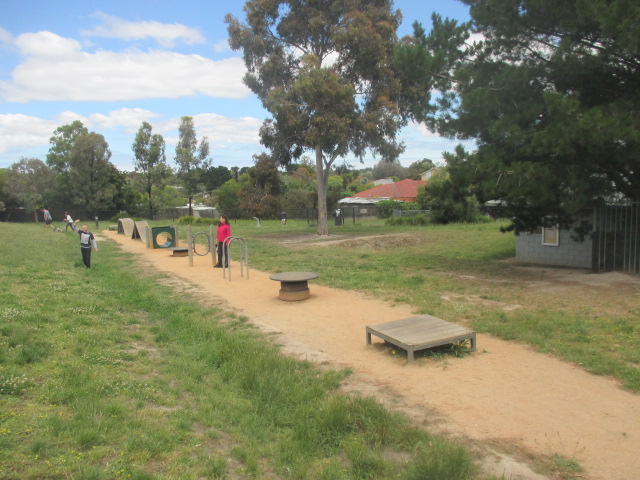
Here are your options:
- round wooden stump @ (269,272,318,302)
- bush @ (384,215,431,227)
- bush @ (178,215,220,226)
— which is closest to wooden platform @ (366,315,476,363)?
round wooden stump @ (269,272,318,302)

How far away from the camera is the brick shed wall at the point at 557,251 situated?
13016 mm

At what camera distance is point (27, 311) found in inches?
289

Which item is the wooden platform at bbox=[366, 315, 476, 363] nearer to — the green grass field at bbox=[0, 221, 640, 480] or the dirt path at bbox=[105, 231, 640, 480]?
the dirt path at bbox=[105, 231, 640, 480]

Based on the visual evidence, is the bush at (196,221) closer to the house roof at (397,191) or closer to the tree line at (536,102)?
the house roof at (397,191)

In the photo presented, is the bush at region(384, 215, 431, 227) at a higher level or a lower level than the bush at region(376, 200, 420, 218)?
lower

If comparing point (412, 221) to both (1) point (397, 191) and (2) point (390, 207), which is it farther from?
(1) point (397, 191)

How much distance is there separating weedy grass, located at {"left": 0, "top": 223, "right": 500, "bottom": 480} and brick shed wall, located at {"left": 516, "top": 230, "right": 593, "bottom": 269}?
980 cm

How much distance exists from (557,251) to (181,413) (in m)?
12.4

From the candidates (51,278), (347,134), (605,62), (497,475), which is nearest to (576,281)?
(605,62)

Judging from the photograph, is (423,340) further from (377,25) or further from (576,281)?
(377,25)

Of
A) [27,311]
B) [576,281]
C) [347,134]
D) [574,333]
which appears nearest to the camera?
[574,333]

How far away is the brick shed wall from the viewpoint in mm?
13016

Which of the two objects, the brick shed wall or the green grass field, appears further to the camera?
the brick shed wall

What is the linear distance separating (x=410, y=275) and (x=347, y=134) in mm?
13073
